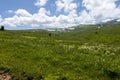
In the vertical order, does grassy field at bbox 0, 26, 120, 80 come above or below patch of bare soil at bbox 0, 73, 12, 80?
above

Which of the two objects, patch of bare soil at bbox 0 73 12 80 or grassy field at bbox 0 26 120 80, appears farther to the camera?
patch of bare soil at bbox 0 73 12 80

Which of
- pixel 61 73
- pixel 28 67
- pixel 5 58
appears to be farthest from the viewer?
pixel 5 58

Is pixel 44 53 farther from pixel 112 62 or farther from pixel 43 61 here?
pixel 112 62

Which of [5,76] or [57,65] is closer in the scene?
[5,76]

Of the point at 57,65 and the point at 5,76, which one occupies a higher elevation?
the point at 57,65

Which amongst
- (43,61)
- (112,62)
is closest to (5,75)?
(43,61)

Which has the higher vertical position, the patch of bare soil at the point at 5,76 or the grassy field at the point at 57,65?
the grassy field at the point at 57,65

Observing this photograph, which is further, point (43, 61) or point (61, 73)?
point (43, 61)

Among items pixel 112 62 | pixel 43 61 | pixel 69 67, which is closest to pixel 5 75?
pixel 43 61

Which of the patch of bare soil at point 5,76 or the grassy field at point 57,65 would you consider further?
the patch of bare soil at point 5,76

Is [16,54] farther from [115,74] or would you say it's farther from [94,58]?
[115,74]

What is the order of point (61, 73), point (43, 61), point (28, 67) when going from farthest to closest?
point (43, 61) < point (28, 67) < point (61, 73)

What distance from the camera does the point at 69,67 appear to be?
1056 inches

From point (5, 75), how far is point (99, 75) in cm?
887
